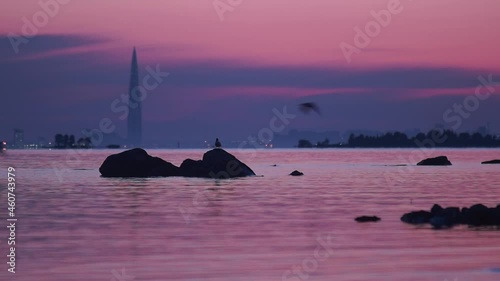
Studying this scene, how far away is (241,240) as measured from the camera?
32812mm

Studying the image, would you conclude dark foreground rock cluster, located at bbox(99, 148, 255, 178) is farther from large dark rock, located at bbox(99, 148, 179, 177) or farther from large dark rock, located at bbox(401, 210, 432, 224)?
large dark rock, located at bbox(401, 210, 432, 224)

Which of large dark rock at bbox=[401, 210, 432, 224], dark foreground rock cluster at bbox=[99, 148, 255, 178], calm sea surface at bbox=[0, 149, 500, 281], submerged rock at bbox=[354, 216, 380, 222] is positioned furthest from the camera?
dark foreground rock cluster at bbox=[99, 148, 255, 178]

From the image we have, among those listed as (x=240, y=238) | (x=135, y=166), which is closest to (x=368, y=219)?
(x=240, y=238)

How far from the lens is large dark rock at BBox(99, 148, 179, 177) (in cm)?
7694

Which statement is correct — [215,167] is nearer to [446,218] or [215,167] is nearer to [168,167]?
[168,167]

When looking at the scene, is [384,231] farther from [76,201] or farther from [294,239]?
[76,201]

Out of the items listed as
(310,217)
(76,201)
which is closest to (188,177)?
(76,201)

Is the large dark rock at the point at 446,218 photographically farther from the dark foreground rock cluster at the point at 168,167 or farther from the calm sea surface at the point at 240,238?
the dark foreground rock cluster at the point at 168,167

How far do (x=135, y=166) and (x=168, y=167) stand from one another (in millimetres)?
4219

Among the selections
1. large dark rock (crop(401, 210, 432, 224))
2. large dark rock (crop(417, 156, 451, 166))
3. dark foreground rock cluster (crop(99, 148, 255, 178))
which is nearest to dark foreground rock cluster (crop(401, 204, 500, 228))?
large dark rock (crop(401, 210, 432, 224))

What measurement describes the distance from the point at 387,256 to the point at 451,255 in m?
2.01

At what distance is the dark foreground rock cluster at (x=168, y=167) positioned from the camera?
7650 cm

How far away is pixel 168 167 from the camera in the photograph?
80.9m

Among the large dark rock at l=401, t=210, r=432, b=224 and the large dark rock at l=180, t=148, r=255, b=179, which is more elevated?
the large dark rock at l=180, t=148, r=255, b=179
